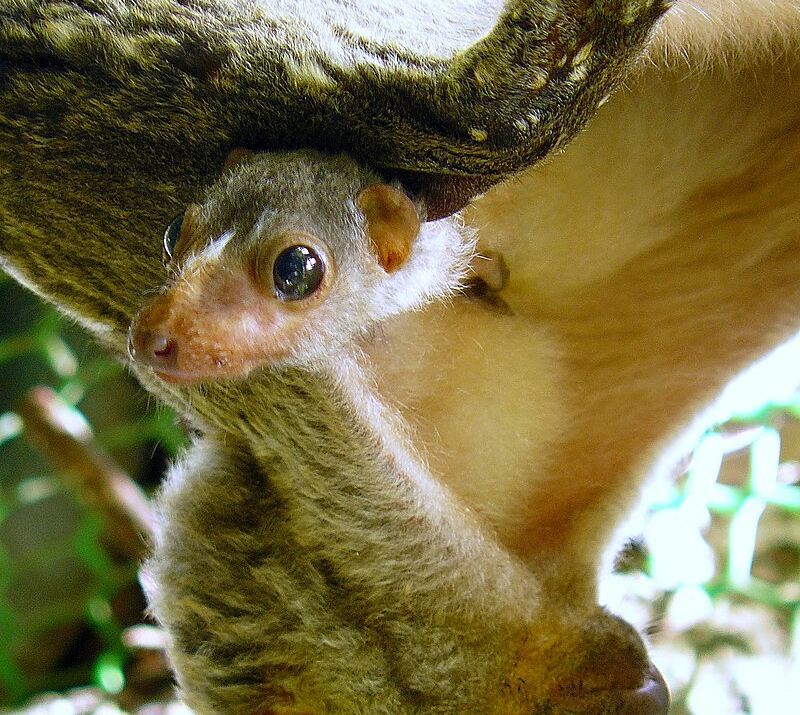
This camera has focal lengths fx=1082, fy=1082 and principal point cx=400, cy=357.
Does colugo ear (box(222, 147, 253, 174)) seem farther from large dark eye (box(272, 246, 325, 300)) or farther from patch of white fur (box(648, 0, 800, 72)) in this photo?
patch of white fur (box(648, 0, 800, 72))

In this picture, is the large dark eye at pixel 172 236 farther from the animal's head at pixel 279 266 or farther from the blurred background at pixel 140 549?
the blurred background at pixel 140 549

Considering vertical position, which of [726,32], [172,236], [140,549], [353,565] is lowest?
[140,549]

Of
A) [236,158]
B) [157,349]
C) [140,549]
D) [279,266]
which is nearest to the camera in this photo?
[157,349]

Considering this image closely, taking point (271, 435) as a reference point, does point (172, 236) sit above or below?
above

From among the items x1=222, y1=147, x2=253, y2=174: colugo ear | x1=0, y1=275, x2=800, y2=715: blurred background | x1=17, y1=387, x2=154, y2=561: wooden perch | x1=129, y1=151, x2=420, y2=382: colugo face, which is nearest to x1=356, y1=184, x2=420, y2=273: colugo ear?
x1=129, y1=151, x2=420, y2=382: colugo face

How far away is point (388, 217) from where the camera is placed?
111 cm

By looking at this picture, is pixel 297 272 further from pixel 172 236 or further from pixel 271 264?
pixel 172 236

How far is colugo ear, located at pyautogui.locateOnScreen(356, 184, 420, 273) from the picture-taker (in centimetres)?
110

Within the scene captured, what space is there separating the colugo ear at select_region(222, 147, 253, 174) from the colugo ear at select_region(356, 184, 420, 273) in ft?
0.41

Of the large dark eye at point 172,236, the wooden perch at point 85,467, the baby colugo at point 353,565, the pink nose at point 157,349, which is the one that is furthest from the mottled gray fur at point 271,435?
the wooden perch at point 85,467

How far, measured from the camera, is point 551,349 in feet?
4.76

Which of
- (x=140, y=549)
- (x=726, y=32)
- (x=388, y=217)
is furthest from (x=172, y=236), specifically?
(x=140, y=549)

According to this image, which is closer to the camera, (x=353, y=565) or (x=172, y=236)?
(x=172, y=236)

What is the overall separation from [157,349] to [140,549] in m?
1.68
